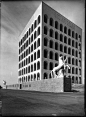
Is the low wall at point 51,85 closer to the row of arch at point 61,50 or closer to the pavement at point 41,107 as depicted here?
the pavement at point 41,107

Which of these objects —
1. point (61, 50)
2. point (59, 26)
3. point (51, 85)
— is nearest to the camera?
point (51, 85)

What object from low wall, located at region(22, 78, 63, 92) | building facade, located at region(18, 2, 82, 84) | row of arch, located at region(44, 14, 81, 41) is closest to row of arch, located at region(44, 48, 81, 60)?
building facade, located at region(18, 2, 82, 84)

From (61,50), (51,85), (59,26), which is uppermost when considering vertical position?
(59,26)

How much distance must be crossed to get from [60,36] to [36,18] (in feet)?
31.9

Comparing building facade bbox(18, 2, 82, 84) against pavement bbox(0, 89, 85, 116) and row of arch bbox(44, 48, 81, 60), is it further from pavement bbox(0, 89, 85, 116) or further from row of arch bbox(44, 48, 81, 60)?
pavement bbox(0, 89, 85, 116)

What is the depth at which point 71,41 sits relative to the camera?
47.4 metres

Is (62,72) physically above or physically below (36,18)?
below

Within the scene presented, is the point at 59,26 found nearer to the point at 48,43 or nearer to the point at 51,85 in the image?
the point at 48,43

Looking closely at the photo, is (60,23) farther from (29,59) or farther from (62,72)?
(62,72)

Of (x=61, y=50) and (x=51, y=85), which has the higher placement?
(x=61, y=50)

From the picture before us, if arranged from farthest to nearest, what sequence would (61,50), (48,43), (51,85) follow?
(61,50), (48,43), (51,85)

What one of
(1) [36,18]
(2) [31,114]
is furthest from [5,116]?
(1) [36,18]

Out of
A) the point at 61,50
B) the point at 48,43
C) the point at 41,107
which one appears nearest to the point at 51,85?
the point at 41,107

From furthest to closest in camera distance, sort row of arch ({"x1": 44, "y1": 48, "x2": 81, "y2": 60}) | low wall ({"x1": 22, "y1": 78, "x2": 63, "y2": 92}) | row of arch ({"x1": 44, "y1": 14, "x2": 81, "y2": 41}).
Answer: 1. row of arch ({"x1": 44, "y1": 14, "x2": 81, "y2": 41})
2. row of arch ({"x1": 44, "y1": 48, "x2": 81, "y2": 60})
3. low wall ({"x1": 22, "y1": 78, "x2": 63, "y2": 92})
